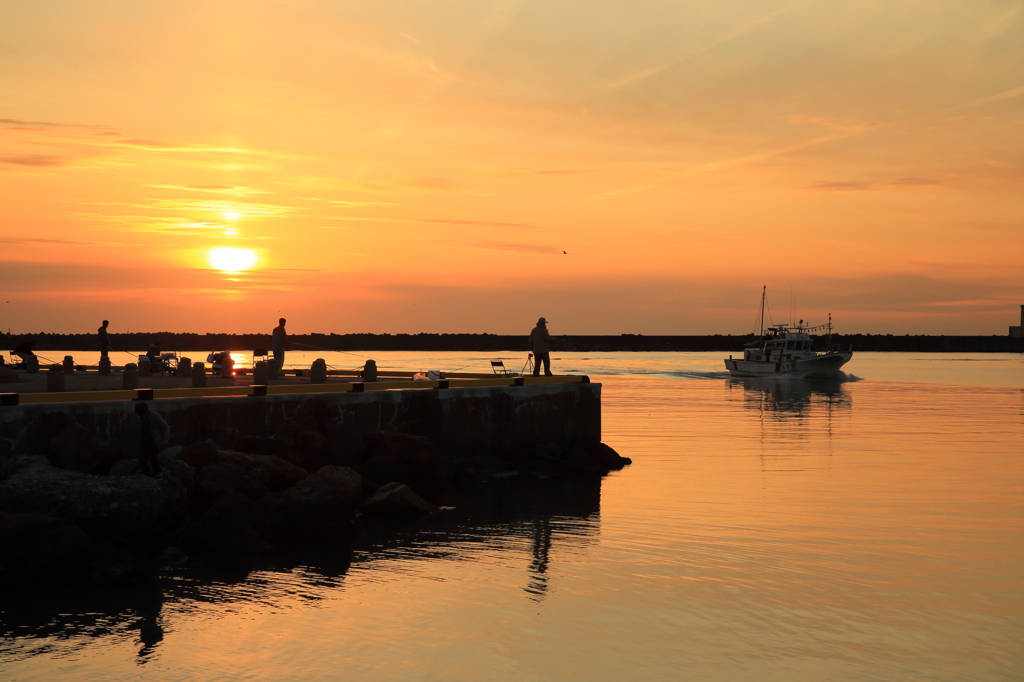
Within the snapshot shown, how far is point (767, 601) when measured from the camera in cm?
1404

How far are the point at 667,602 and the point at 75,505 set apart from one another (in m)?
10.1

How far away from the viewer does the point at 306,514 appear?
18.5m

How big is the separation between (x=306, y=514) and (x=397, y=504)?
2.59 meters

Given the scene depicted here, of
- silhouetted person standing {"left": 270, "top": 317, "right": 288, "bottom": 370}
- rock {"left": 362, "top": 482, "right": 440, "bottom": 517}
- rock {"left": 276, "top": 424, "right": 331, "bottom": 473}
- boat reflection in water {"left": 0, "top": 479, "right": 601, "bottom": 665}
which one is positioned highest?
silhouetted person standing {"left": 270, "top": 317, "right": 288, "bottom": 370}

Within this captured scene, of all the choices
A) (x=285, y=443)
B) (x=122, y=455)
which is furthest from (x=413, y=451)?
(x=122, y=455)

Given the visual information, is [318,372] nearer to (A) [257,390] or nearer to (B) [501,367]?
(A) [257,390]

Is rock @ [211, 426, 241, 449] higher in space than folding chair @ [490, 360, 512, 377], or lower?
lower

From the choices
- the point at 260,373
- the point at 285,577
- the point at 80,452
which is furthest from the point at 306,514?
the point at 260,373

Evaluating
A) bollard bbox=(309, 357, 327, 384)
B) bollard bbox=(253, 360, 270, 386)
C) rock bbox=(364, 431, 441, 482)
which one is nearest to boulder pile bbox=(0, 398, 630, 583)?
rock bbox=(364, 431, 441, 482)

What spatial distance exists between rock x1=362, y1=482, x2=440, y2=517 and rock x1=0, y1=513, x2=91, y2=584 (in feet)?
21.2

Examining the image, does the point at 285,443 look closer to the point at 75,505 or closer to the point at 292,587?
the point at 75,505

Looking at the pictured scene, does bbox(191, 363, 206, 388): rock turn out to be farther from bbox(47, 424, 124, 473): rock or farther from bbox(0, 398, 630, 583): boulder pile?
bbox(47, 424, 124, 473): rock

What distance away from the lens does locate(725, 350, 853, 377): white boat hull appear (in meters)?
90.8

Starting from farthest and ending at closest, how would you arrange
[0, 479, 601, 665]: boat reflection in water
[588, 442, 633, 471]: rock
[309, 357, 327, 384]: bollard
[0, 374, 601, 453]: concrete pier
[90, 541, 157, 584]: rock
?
1. [588, 442, 633, 471]: rock
2. [309, 357, 327, 384]: bollard
3. [0, 374, 601, 453]: concrete pier
4. [90, 541, 157, 584]: rock
5. [0, 479, 601, 665]: boat reflection in water
